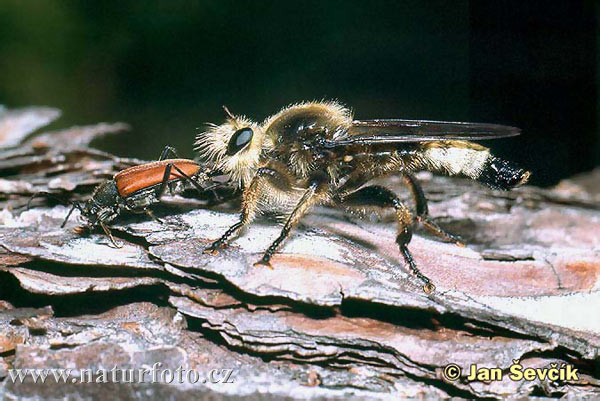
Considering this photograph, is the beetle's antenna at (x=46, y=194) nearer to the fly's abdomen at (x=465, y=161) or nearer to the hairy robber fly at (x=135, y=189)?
the hairy robber fly at (x=135, y=189)

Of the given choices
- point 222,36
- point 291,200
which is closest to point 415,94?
point 222,36

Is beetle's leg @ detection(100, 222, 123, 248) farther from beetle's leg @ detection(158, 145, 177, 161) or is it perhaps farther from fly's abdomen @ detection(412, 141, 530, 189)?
fly's abdomen @ detection(412, 141, 530, 189)

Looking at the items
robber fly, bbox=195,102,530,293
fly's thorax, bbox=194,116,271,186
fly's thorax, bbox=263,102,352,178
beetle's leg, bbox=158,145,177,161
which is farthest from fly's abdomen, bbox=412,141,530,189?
beetle's leg, bbox=158,145,177,161

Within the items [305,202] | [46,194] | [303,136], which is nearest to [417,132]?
[303,136]

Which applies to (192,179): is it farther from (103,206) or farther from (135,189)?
(103,206)

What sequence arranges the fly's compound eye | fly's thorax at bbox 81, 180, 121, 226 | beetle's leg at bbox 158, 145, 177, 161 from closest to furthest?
fly's thorax at bbox 81, 180, 121, 226
the fly's compound eye
beetle's leg at bbox 158, 145, 177, 161

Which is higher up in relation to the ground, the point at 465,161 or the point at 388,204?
the point at 465,161

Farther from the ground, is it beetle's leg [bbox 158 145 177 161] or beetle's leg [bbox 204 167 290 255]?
beetle's leg [bbox 158 145 177 161]
